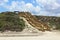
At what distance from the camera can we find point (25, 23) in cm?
4275

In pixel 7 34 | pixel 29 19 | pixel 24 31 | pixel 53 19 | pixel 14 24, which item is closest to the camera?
pixel 7 34

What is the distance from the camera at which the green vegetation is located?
3953cm

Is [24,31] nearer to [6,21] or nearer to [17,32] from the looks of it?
[17,32]

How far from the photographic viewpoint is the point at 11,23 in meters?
41.3

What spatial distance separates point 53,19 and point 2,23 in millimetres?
22215

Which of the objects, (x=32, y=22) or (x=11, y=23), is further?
(x=32, y=22)

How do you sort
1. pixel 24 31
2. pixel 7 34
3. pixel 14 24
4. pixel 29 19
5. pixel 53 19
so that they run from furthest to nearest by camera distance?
pixel 53 19
pixel 29 19
pixel 14 24
pixel 24 31
pixel 7 34

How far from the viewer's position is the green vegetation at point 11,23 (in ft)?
130

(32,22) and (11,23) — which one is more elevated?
(11,23)

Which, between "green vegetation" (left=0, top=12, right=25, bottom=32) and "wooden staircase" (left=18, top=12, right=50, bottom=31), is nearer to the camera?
"green vegetation" (left=0, top=12, right=25, bottom=32)

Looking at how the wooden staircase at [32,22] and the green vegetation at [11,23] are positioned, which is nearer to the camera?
the green vegetation at [11,23]

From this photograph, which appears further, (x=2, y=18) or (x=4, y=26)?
(x=2, y=18)

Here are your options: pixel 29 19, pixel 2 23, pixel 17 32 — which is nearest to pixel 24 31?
pixel 17 32

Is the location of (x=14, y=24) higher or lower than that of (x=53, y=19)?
higher
